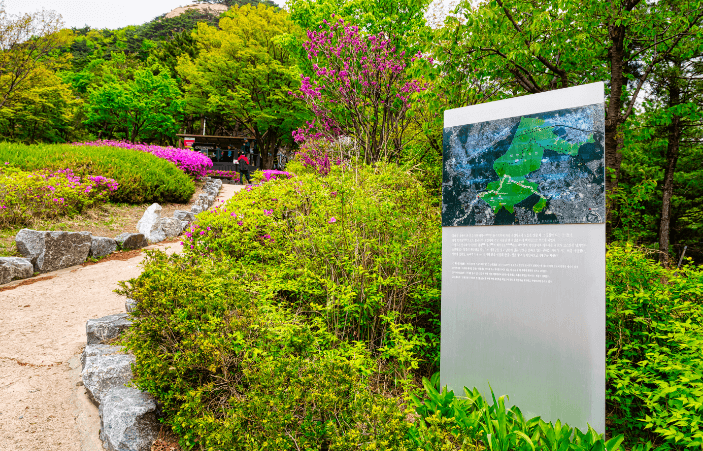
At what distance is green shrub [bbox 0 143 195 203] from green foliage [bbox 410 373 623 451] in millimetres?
9710

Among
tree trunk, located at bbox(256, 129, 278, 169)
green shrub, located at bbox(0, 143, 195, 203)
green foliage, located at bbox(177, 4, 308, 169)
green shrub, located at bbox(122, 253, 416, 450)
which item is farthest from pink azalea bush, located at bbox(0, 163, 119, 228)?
tree trunk, located at bbox(256, 129, 278, 169)

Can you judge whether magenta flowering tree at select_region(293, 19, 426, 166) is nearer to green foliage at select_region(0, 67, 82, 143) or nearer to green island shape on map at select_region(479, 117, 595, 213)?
green island shape on map at select_region(479, 117, 595, 213)

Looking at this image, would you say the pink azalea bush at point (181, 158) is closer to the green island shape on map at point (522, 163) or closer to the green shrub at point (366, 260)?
the green shrub at point (366, 260)

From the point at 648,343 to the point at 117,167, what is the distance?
36.6ft

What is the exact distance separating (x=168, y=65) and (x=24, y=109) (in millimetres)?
11482

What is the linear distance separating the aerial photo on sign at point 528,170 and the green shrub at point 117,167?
30.7ft

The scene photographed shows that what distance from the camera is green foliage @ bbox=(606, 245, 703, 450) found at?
1.94 m

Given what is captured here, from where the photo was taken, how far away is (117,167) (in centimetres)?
944

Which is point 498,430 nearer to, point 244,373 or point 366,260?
point 244,373

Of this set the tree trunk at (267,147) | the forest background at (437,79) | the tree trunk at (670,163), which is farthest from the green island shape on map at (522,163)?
the tree trunk at (267,147)

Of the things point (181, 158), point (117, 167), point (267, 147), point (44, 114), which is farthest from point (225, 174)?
point (44, 114)

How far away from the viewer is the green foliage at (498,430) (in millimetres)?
1741

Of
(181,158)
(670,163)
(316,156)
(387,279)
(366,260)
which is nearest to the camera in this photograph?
(387,279)

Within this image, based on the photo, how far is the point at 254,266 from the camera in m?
3.54
